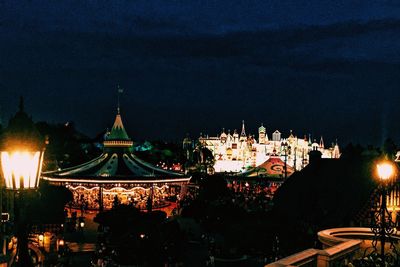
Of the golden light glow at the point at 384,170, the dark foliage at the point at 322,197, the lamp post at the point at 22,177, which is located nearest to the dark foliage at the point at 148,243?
the dark foliage at the point at 322,197

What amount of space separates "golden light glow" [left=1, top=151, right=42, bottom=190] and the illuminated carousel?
2735cm

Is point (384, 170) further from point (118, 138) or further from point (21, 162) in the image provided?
point (118, 138)

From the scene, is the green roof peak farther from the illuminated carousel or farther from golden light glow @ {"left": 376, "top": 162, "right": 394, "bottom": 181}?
golden light glow @ {"left": 376, "top": 162, "right": 394, "bottom": 181}

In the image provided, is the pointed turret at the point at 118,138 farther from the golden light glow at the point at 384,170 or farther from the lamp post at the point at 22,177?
the lamp post at the point at 22,177

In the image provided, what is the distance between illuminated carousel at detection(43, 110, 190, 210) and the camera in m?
33.0

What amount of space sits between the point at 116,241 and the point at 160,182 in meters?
18.4

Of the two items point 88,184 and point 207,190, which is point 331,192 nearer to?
point 207,190

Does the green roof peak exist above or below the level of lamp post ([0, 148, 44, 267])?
above

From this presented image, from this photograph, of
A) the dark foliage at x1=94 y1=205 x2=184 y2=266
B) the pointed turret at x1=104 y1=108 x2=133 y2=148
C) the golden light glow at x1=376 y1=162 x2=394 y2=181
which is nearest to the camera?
the golden light glow at x1=376 y1=162 x2=394 y2=181

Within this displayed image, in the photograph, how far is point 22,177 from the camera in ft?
15.0

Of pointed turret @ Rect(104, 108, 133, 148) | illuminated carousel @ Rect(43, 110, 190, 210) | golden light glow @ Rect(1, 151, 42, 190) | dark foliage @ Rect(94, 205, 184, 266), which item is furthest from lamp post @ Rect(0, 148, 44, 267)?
pointed turret @ Rect(104, 108, 133, 148)

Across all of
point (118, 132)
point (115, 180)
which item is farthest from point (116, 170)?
point (118, 132)

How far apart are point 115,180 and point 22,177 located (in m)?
28.6

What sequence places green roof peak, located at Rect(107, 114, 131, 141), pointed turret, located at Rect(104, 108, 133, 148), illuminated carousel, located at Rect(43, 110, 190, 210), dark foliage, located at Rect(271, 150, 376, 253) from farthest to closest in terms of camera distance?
green roof peak, located at Rect(107, 114, 131, 141)
pointed turret, located at Rect(104, 108, 133, 148)
illuminated carousel, located at Rect(43, 110, 190, 210)
dark foliage, located at Rect(271, 150, 376, 253)
